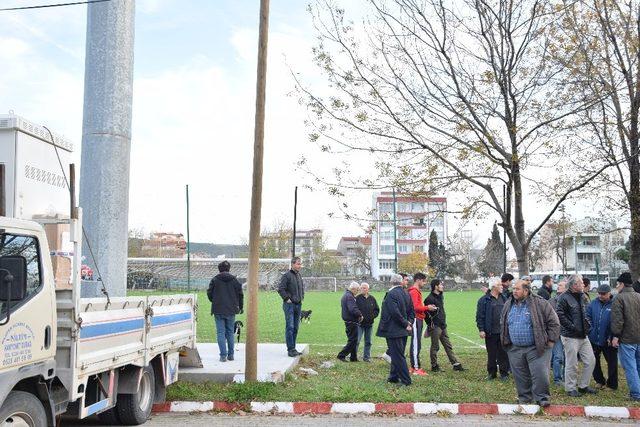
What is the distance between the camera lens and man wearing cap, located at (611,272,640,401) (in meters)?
9.86

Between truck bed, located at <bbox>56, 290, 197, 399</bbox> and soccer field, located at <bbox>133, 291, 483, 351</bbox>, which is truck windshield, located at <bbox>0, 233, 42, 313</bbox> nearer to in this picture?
truck bed, located at <bbox>56, 290, 197, 399</bbox>

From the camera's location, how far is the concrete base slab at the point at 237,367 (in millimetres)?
10711

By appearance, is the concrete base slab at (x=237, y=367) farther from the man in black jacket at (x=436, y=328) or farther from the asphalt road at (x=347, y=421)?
the man in black jacket at (x=436, y=328)

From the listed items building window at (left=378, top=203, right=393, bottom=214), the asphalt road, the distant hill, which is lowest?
the asphalt road

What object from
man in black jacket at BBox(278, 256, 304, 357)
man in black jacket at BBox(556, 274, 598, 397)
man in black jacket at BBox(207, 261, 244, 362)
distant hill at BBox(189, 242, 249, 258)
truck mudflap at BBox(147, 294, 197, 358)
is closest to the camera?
truck mudflap at BBox(147, 294, 197, 358)

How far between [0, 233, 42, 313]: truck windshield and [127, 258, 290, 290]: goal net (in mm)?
14552

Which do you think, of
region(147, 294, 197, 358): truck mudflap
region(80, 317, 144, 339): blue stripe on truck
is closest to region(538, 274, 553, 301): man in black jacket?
region(147, 294, 197, 358): truck mudflap

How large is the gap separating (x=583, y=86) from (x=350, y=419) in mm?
8558

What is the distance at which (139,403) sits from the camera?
8141mm

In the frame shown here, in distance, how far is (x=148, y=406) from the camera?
841cm

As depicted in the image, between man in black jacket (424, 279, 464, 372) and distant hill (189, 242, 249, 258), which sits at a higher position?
distant hill (189, 242, 249, 258)

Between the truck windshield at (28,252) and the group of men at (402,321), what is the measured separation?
20.5 feet

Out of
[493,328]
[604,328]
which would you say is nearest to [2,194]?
[493,328]

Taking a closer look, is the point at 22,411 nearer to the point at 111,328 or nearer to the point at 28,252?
the point at 28,252
